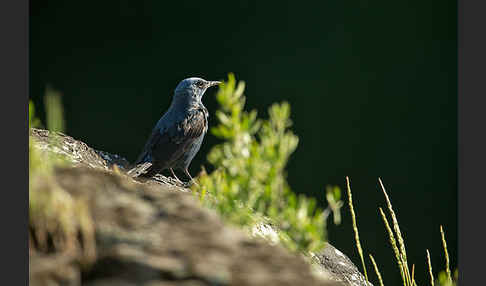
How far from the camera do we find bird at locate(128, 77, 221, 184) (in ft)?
12.3

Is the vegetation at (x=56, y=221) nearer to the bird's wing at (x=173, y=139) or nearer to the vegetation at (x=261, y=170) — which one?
the vegetation at (x=261, y=170)

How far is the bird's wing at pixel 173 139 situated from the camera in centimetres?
381

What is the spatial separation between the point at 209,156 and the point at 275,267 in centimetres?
46

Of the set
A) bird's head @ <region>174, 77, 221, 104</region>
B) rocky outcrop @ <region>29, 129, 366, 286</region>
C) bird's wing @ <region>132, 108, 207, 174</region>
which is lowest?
rocky outcrop @ <region>29, 129, 366, 286</region>

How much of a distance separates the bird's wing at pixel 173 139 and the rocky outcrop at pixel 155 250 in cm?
213

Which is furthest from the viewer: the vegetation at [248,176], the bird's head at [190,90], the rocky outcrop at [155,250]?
the bird's head at [190,90]

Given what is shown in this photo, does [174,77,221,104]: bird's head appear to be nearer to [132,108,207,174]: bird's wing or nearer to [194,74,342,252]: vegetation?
[132,108,207,174]: bird's wing

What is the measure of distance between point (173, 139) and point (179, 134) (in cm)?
6

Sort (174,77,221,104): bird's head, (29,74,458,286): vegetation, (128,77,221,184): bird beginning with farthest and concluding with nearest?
(174,77,221,104): bird's head < (128,77,221,184): bird < (29,74,458,286): vegetation

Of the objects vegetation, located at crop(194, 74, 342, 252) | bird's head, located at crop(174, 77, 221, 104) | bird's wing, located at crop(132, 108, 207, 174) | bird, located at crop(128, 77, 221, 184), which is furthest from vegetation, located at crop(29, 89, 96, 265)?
bird's head, located at crop(174, 77, 221, 104)

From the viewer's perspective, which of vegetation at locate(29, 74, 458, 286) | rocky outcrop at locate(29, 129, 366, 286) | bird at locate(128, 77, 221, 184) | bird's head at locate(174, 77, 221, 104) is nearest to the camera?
rocky outcrop at locate(29, 129, 366, 286)

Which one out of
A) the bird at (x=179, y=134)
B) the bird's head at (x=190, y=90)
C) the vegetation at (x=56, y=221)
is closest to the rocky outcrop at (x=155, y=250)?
A: the vegetation at (x=56, y=221)

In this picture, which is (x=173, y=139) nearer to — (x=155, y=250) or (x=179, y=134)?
(x=179, y=134)

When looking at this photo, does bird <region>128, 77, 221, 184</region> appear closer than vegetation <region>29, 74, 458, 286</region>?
No
